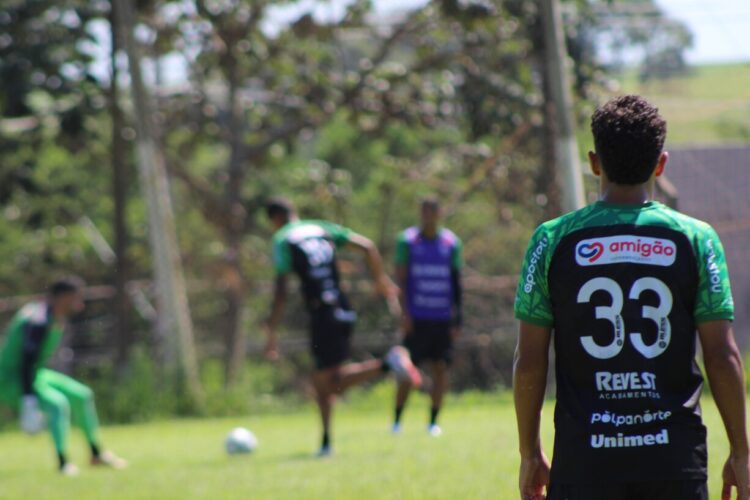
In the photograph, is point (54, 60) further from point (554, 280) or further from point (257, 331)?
point (554, 280)

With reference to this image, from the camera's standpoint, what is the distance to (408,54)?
23297 mm

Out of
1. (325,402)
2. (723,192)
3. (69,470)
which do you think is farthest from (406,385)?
(723,192)

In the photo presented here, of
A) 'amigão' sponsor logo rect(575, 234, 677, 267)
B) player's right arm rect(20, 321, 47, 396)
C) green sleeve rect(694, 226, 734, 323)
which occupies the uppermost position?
'amigão' sponsor logo rect(575, 234, 677, 267)

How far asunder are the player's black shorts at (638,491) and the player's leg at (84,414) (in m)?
Answer: 9.01

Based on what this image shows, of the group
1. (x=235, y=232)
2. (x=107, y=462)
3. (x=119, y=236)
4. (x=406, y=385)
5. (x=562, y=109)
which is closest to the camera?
(x=107, y=462)

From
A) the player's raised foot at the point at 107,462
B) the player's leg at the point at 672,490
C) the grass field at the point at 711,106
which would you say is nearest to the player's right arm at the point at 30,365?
the player's raised foot at the point at 107,462

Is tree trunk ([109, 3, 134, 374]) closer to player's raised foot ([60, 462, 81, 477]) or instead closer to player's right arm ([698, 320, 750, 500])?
player's raised foot ([60, 462, 81, 477])

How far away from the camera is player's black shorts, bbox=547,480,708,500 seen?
3867 mm

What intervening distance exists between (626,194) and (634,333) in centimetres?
42

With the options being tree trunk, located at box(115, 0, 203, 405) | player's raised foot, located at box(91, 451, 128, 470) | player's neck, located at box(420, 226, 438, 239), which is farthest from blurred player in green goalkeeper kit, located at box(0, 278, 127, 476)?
tree trunk, located at box(115, 0, 203, 405)

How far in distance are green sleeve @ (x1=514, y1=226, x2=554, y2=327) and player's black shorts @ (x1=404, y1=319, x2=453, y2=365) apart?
9.53 meters

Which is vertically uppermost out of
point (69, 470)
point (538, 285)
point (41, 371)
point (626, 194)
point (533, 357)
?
Answer: point (626, 194)

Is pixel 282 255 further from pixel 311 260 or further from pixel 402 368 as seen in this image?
pixel 402 368

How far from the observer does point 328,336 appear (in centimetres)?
1195
